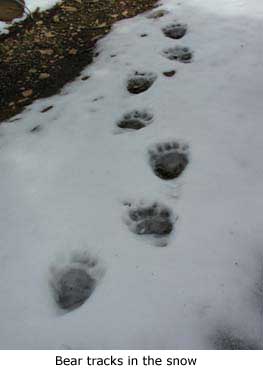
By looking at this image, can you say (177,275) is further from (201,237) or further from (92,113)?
(92,113)

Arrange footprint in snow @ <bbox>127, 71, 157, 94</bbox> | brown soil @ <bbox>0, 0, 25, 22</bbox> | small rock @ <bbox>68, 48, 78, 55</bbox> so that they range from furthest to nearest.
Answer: brown soil @ <bbox>0, 0, 25, 22</bbox> < small rock @ <bbox>68, 48, 78, 55</bbox> < footprint in snow @ <bbox>127, 71, 157, 94</bbox>

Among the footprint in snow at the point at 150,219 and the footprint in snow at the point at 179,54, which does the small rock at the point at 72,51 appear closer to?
the footprint in snow at the point at 179,54

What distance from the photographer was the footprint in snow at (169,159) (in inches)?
118

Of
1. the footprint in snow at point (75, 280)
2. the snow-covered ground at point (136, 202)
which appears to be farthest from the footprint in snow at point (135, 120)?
the footprint in snow at point (75, 280)

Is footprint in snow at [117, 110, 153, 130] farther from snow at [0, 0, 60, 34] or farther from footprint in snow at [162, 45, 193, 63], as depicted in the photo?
A: snow at [0, 0, 60, 34]

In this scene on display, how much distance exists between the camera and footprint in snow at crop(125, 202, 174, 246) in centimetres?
267

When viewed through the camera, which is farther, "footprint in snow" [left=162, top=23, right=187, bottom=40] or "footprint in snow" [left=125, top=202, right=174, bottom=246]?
"footprint in snow" [left=162, top=23, right=187, bottom=40]

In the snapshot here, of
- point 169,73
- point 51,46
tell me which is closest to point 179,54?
point 169,73

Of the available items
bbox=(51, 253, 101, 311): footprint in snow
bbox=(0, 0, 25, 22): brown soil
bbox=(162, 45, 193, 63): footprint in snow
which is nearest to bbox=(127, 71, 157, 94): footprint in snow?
bbox=(162, 45, 193, 63): footprint in snow

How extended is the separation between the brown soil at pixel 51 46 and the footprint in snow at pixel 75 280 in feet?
6.07

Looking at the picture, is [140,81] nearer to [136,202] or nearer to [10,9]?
[136,202]

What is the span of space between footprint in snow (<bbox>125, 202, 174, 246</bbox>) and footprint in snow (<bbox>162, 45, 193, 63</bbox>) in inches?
73.5

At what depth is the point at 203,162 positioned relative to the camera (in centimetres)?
295

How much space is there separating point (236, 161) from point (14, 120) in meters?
1.97
